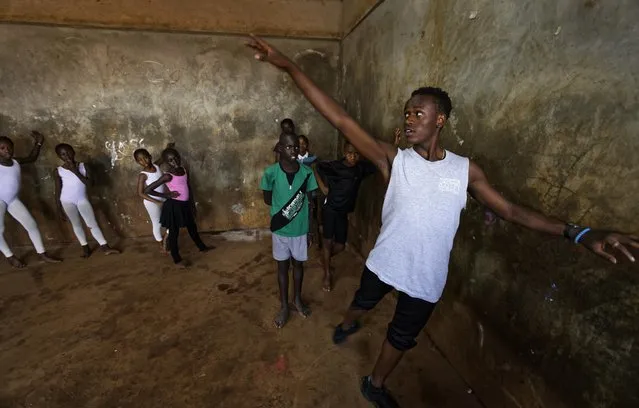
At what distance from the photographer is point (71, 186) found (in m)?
4.04

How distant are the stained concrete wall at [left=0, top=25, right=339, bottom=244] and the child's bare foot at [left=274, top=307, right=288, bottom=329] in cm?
251

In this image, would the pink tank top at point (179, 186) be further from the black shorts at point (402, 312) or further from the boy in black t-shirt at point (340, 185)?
the black shorts at point (402, 312)

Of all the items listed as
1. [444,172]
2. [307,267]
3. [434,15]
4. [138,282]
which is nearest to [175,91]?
[138,282]

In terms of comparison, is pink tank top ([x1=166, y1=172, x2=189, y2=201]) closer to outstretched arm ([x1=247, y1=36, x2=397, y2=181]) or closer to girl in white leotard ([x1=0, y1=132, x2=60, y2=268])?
girl in white leotard ([x1=0, y1=132, x2=60, y2=268])

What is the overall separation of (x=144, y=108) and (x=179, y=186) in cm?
150

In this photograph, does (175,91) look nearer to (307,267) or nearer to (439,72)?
(307,267)

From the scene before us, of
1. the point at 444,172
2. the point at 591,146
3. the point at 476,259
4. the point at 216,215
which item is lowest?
the point at 216,215

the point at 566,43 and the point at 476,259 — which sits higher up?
the point at 566,43

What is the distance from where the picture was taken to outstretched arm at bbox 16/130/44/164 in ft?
13.3

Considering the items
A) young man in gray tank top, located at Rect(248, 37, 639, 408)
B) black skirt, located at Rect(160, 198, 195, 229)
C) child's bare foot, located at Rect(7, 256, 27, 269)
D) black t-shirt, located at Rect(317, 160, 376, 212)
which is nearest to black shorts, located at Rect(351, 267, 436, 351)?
young man in gray tank top, located at Rect(248, 37, 639, 408)

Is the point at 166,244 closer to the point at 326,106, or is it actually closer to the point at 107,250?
the point at 107,250

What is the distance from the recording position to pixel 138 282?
3.69 meters

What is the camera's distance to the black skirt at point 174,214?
3.86m

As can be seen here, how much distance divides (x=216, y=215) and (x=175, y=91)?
1969mm
